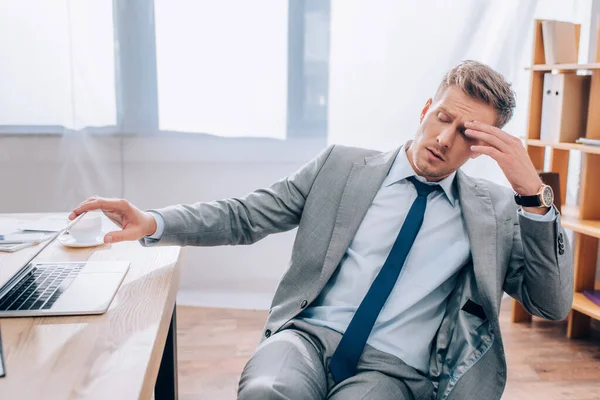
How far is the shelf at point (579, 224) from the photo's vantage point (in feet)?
7.27

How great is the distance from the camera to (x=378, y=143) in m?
2.73

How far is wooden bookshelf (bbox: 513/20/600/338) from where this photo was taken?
226 centimetres

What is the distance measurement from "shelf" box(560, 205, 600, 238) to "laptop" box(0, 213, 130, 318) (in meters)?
1.76

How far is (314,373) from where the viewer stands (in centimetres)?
113

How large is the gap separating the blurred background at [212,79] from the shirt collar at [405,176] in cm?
133

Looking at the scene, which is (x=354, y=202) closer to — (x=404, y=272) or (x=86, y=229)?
(x=404, y=272)

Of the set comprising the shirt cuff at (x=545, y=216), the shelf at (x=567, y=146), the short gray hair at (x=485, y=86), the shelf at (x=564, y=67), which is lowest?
the shirt cuff at (x=545, y=216)

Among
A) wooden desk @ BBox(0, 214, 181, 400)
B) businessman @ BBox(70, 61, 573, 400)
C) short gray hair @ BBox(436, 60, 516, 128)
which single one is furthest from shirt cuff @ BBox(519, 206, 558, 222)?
wooden desk @ BBox(0, 214, 181, 400)

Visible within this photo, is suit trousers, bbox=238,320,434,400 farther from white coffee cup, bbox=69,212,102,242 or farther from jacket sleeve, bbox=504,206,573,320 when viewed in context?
white coffee cup, bbox=69,212,102,242

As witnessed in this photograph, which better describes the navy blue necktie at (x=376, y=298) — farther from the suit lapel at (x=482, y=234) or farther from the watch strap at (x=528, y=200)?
the watch strap at (x=528, y=200)

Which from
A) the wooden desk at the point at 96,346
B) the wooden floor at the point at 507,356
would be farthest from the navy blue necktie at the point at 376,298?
the wooden floor at the point at 507,356

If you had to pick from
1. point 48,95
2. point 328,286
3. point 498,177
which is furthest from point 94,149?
point 498,177

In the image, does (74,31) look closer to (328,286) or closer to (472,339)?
(328,286)

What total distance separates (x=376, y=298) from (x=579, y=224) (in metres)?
1.43
